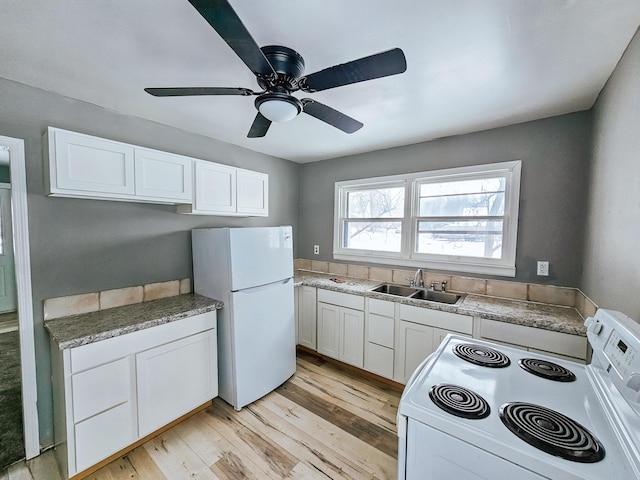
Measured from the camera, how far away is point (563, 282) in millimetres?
2098

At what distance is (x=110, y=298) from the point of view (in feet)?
6.68

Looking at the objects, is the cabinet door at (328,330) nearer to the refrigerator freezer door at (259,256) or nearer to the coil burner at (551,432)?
the refrigerator freezer door at (259,256)

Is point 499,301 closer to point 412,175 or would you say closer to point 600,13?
point 412,175

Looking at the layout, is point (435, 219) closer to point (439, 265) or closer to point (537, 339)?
point (439, 265)

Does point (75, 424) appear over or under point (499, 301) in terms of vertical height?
under

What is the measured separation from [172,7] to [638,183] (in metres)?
2.10

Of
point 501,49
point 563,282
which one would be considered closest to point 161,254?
point 501,49

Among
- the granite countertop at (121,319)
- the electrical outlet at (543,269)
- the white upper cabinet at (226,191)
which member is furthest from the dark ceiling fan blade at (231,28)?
the electrical outlet at (543,269)

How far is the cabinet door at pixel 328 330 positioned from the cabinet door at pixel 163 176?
5.54 feet

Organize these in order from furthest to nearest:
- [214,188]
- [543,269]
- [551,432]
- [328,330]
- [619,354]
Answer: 1. [328,330]
2. [214,188]
3. [543,269]
4. [619,354]
5. [551,432]

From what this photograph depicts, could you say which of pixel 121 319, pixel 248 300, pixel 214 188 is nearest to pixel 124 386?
pixel 121 319

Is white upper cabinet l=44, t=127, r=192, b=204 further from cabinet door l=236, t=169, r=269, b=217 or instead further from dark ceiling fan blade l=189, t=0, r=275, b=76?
dark ceiling fan blade l=189, t=0, r=275, b=76

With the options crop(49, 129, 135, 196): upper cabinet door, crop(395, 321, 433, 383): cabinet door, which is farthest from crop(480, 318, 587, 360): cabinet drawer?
crop(49, 129, 135, 196): upper cabinet door

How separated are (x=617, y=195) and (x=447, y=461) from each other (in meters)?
1.59
